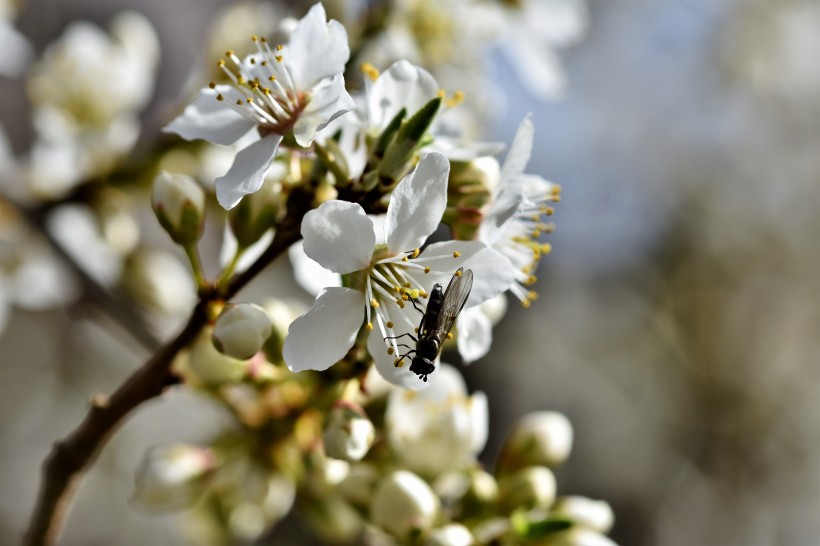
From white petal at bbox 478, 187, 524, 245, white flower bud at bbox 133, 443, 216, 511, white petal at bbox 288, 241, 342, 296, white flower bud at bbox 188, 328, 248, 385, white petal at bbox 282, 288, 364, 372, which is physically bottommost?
white flower bud at bbox 133, 443, 216, 511

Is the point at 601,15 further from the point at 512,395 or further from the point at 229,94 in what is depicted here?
the point at 229,94

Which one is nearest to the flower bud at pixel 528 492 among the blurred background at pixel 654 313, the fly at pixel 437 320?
the fly at pixel 437 320

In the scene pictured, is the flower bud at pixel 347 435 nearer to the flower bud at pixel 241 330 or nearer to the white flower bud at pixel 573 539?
the flower bud at pixel 241 330

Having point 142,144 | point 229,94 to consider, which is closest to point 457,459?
point 229,94

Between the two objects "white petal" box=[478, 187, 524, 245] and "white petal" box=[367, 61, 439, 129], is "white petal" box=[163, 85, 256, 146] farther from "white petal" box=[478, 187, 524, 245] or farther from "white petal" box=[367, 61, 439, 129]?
"white petal" box=[478, 187, 524, 245]

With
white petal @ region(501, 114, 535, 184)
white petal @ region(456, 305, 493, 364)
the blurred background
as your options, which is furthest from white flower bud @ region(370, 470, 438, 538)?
the blurred background

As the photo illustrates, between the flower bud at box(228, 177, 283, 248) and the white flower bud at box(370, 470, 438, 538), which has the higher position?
the flower bud at box(228, 177, 283, 248)
